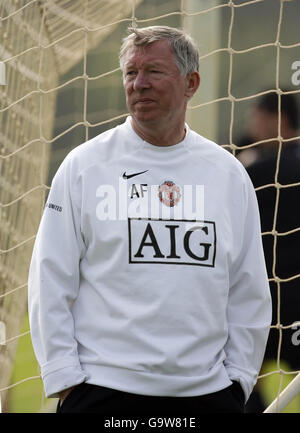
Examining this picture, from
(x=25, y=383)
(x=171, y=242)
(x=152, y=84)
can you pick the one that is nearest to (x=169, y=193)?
(x=171, y=242)

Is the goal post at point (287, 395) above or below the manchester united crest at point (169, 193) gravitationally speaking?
below

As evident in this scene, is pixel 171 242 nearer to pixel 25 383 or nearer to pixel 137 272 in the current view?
pixel 137 272

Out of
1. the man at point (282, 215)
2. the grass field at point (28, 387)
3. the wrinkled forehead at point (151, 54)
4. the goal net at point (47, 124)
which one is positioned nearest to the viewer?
the wrinkled forehead at point (151, 54)

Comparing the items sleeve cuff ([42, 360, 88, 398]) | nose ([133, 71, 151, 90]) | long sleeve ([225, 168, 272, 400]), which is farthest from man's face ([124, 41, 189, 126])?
sleeve cuff ([42, 360, 88, 398])

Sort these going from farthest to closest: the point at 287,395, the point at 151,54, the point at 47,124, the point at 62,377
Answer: the point at 47,124, the point at 287,395, the point at 151,54, the point at 62,377

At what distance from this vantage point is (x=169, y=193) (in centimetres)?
193

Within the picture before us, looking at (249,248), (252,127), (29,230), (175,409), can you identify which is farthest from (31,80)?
(175,409)

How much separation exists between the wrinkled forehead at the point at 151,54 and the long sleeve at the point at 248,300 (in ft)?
1.12

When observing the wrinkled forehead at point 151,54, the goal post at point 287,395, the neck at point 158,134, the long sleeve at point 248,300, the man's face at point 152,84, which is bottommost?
the goal post at point 287,395

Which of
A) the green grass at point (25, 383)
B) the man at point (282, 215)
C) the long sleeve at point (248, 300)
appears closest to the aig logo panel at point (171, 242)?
the long sleeve at point (248, 300)

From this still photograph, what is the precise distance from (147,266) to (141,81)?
1.32ft

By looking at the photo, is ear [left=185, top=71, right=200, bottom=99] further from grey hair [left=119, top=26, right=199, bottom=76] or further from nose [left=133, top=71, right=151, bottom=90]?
nose [left=133, top=71, right=151, bottom=90]

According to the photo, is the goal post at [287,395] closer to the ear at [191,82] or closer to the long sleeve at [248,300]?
the long sleeve at [248,300]

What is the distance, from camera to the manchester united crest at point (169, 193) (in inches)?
75.8
